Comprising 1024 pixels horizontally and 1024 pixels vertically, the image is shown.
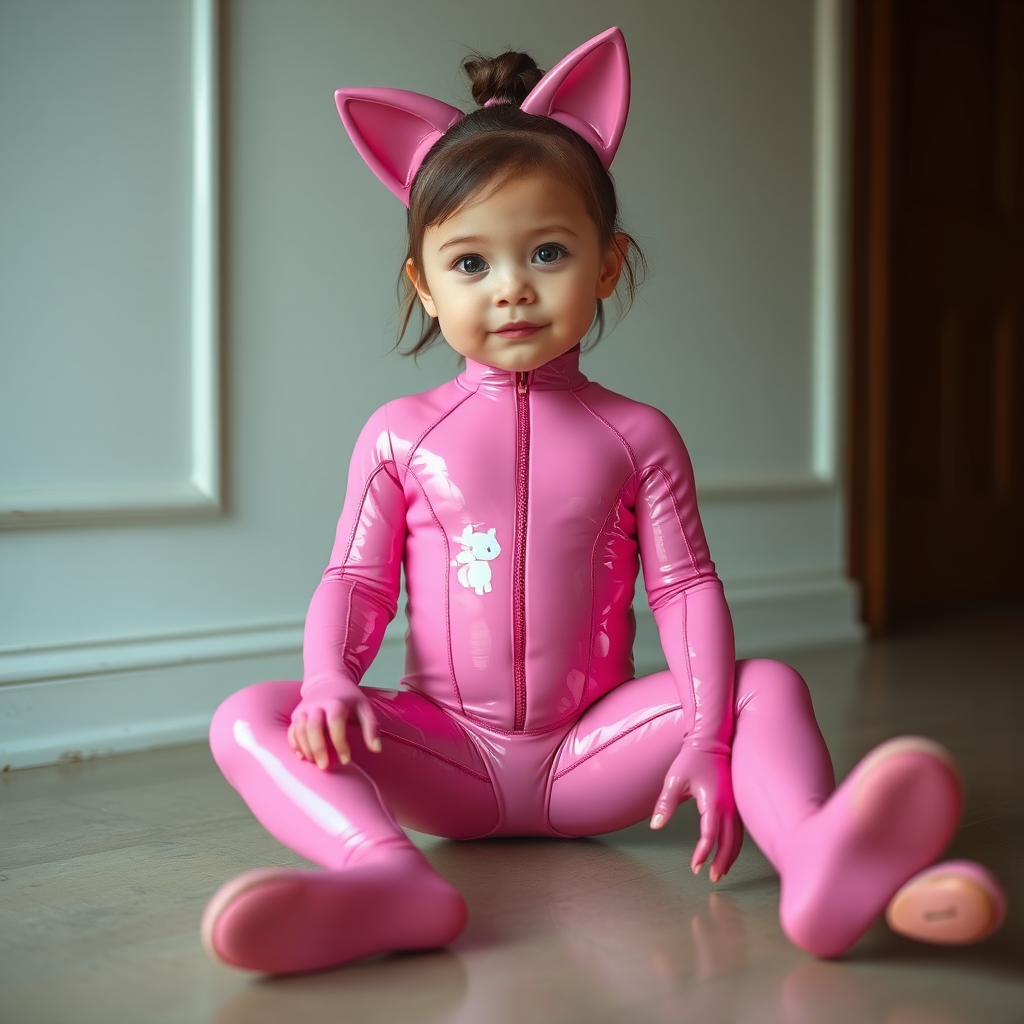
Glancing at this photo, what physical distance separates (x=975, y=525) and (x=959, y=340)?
0.45 meters

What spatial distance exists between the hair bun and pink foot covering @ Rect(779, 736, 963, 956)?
2.18 ft

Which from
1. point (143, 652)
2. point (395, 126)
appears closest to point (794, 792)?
point (395, 126)

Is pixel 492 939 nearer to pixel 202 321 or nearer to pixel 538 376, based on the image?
pixel 538 376

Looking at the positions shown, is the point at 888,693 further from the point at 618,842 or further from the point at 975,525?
the point at 975,525

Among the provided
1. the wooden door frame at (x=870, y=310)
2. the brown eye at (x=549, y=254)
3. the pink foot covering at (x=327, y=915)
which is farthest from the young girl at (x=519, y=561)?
the wooden door frame at (x=870, y=310)

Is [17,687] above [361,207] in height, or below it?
below

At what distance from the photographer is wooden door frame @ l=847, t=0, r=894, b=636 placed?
2438mm

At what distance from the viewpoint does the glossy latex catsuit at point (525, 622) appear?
1005 millimetres

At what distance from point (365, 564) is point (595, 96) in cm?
44

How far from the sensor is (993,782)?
135 cm

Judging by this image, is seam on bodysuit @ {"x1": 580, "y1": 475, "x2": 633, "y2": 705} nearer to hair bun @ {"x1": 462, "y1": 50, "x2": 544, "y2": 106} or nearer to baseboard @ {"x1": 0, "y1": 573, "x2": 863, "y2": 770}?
hair bun @ {"x1": 462, "y1": 50, "x2": 544, "y2": 106}

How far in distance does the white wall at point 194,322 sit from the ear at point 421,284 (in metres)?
0.55

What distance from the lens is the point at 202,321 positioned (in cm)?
157

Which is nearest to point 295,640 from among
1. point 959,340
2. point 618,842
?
point 618,842
